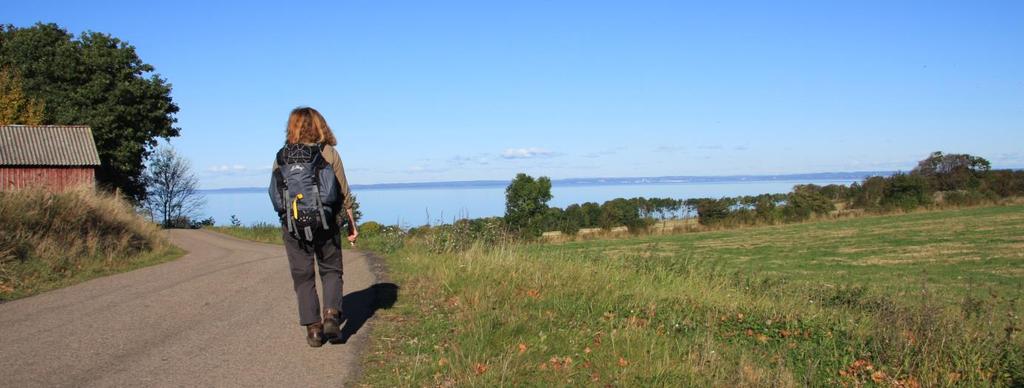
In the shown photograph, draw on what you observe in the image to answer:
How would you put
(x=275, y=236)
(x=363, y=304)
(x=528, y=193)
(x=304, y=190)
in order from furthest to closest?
(x=528, y=193) → (x=275, y=236) → (x=363, y=304) → (x=304, y=190)

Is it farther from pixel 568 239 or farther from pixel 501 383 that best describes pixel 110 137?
pixel 501 383

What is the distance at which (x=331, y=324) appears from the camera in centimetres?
645

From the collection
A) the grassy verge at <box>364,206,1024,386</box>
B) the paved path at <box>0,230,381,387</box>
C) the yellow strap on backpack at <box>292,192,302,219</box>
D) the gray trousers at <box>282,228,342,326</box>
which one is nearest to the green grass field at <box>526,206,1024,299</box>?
the grassy verge at <box>364,206,1024,386</box>

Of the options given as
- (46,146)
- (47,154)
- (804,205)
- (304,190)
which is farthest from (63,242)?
(804,205)

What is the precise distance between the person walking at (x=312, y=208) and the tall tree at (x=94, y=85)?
42.4 meters

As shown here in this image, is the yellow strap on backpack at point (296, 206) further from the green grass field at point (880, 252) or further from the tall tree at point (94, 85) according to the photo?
the tall tree at point (94, 85)

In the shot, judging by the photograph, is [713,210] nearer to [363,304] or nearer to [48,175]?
[48,175]

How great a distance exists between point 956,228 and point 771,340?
88.4 ft

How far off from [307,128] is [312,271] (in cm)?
120

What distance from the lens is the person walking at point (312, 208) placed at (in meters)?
6.16

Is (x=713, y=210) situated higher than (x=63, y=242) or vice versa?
(x=63, y=242)

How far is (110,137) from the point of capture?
44094mm

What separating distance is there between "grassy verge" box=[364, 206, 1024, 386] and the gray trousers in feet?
1.89

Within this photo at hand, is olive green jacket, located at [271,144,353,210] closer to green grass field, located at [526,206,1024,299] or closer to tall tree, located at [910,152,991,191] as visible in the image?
green grass field, located at [526,206,1024,299]
